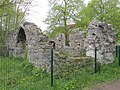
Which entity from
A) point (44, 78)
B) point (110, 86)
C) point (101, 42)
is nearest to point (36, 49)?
point (44, 78)

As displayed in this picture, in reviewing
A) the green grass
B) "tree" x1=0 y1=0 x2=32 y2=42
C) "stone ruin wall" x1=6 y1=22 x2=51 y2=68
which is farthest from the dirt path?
"tree" x1=0 y1=0 x2=32 y2=42

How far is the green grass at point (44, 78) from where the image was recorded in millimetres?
9292

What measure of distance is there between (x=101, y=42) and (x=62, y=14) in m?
13.8

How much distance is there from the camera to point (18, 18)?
2902cm

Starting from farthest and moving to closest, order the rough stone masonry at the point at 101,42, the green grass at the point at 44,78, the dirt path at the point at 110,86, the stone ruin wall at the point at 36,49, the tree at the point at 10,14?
the tree at the point at 10,14 → the rough stone masonry at the point at 101,42 → the stone ruin wall at the point at 36,49 → the dirt path at the point at 110,86 → the green grass at the point at 44,78

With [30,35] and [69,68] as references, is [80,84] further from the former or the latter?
[30,35]

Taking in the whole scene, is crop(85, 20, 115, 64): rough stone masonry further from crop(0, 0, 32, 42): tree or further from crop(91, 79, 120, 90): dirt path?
crop(0, 0, 32, 42): tree

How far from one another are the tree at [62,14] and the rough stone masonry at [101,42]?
42.2 feet

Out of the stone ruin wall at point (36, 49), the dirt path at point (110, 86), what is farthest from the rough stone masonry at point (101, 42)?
the dirt path at point (110, 86)

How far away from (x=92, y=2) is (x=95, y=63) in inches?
696

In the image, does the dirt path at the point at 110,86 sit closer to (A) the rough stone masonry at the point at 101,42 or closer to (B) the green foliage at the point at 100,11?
(A) the rough stone masonry at the point at 101,42

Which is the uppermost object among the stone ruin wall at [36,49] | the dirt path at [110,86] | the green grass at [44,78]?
the stone ruin wall at [36,49]

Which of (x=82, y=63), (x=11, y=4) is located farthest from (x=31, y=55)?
(x=11, y=4)

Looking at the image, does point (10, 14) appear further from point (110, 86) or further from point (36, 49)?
point (110, 86)
